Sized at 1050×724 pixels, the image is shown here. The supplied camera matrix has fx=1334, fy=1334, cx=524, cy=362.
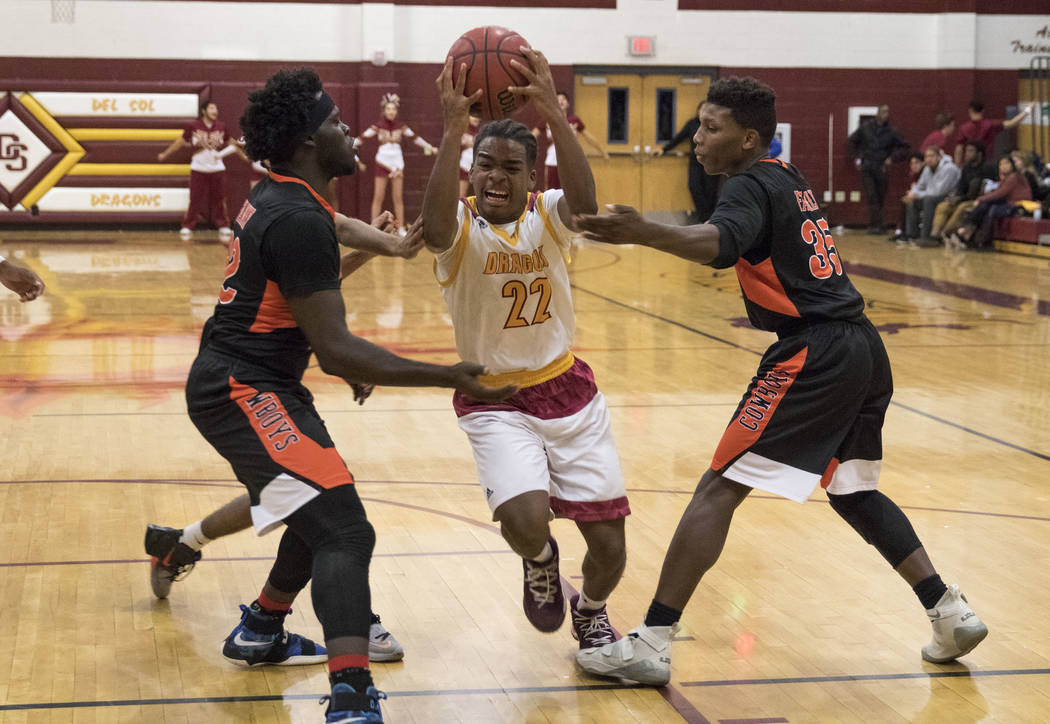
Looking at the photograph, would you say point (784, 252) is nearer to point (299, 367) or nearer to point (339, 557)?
point (299, 367)

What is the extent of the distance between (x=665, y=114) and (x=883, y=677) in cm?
1643

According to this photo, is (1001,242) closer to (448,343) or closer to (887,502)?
(448,343)

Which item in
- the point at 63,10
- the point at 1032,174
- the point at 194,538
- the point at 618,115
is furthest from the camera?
the point at 618,115

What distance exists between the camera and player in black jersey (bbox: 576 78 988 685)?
357 centimetres

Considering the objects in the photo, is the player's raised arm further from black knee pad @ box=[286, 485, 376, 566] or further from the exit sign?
the exit sign

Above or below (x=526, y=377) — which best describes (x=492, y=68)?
above

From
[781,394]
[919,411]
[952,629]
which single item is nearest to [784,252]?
[781,394]

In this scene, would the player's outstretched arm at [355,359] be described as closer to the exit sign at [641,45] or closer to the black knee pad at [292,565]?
the black knee pad at [292,565]

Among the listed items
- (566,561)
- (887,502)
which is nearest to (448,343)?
(566,561)

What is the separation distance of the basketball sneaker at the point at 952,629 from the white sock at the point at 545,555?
42.0 inches

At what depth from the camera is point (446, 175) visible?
3533mm

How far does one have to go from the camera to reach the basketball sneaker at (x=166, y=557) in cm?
419

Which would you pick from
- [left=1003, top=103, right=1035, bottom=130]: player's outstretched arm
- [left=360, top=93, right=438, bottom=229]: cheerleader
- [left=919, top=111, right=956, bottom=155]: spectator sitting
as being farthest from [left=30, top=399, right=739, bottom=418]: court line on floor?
[left=1003, top=103, right=1035, bottom=130]: player's outstretched arm

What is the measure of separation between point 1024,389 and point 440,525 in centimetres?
429
